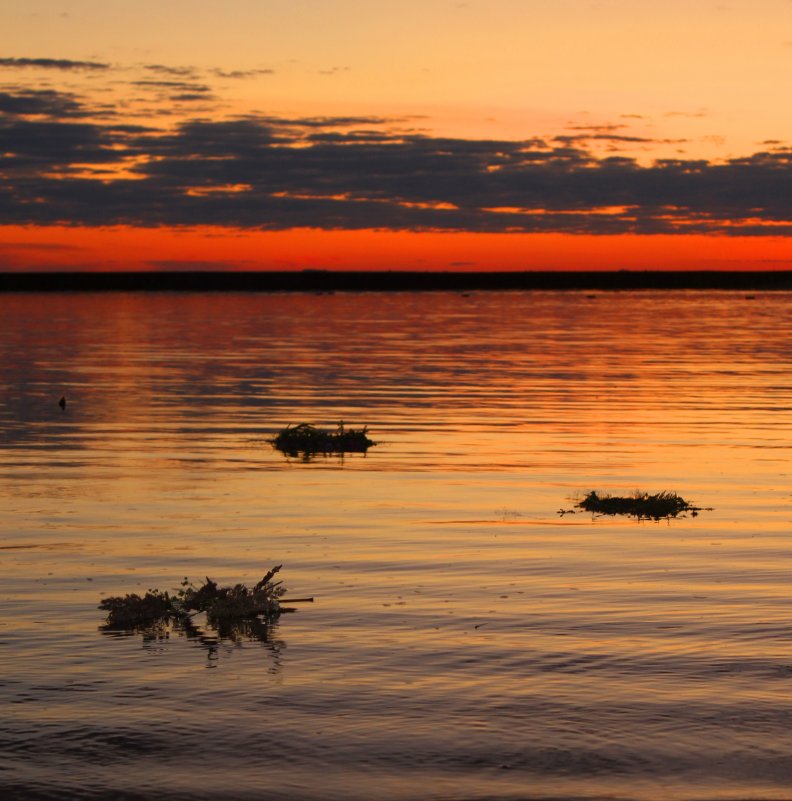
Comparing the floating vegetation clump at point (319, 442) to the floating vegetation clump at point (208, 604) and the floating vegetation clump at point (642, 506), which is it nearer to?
the floating vegetation clump at point (642, 506)

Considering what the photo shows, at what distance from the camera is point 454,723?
37.3 feet

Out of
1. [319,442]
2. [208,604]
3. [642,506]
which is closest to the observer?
[208,604]

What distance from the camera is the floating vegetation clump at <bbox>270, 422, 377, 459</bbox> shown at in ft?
109

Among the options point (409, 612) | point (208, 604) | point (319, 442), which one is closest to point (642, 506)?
point (409, 612)

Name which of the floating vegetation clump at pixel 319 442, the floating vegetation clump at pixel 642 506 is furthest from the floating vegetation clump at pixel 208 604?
the floating vegetation clump at pixel 319 442

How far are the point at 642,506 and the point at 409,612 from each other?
347 inches

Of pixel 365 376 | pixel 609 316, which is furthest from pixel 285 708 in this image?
pixel 609 316

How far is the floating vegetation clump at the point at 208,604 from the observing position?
15180 millimetres

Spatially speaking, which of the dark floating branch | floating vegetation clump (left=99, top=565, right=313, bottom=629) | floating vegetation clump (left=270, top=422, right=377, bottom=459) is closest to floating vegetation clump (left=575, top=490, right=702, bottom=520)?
the dark floating branch

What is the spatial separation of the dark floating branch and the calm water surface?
1.99 ft

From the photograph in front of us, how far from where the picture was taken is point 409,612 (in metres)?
15.6

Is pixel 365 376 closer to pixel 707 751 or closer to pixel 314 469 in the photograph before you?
pixel 314 469

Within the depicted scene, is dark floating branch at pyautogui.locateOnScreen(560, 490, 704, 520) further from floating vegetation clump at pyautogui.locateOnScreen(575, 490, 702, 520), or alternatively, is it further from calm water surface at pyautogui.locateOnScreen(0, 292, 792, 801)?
calm water surface at pyautogui.locateOnScreen(0, 292, 792, 801)

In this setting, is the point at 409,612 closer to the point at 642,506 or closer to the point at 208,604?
the point at 208,604
